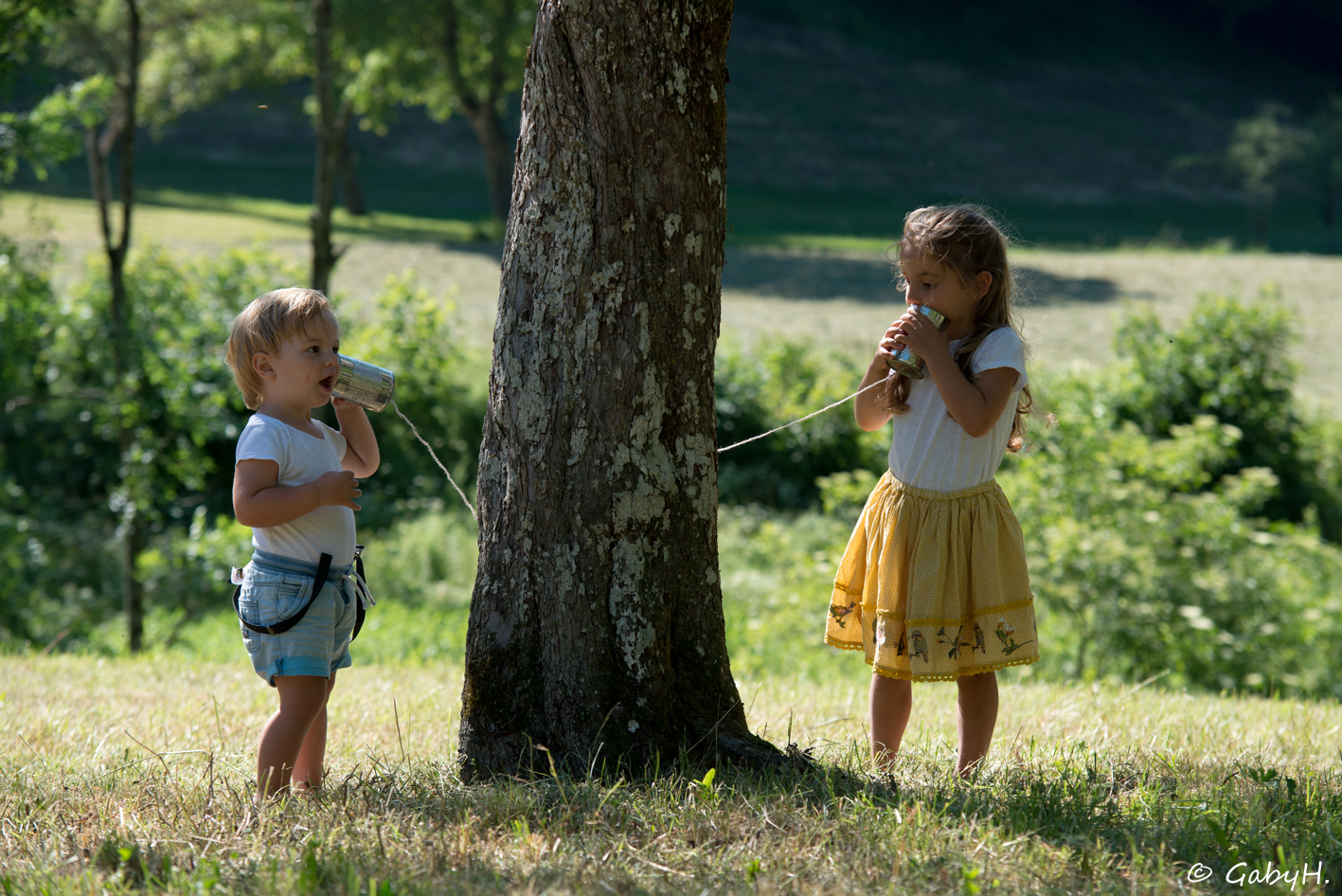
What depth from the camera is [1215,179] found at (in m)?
43.4

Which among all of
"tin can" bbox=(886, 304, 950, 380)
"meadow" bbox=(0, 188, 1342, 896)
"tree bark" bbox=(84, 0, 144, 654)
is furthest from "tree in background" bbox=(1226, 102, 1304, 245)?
"tin can" bbox=(886, 304, 950, 380)

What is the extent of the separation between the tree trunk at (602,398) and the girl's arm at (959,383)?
0.56 m

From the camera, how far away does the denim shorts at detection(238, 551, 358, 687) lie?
106 inches

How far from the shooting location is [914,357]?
2904mm

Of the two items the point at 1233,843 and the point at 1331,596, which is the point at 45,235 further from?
the point at 1331,596

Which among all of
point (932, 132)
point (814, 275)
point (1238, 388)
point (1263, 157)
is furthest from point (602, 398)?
point (932, 132)

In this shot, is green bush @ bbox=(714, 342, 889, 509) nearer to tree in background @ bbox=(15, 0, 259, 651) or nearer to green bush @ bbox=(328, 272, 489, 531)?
green bush @ bbox=(328, 272, 489, 531)

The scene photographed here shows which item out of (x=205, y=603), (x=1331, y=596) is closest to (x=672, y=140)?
(x=1331, y=596)

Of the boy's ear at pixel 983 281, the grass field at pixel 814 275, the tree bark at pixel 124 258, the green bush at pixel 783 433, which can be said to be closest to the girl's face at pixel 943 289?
the boy's ear at pixel 983 281

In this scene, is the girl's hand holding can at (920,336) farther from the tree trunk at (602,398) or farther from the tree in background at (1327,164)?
the tree in background at (1327,164)

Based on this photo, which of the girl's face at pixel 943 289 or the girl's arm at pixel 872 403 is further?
the girl's arm at pixel 872 403

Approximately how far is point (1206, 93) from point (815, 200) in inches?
1068

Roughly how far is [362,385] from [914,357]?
1.48m

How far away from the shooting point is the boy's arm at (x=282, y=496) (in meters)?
2.62
